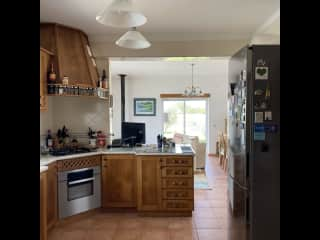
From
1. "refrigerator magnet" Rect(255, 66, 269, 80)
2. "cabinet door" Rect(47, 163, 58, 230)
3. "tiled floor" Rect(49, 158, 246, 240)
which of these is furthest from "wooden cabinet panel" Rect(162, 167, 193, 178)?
"refrigerator magnet" Rect(255, 66, 269, 80)

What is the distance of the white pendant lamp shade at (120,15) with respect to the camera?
7.61 feet

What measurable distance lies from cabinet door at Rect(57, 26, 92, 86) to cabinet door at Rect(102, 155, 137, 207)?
1.21 metres

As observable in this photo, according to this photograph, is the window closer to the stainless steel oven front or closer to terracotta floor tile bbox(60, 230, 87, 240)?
the stainless steel oven front

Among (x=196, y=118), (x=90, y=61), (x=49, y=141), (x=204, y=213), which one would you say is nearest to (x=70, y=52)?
(x=90, y=61)

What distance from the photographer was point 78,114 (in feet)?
14.5

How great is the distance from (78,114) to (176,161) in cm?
173

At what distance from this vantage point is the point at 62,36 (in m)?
3.94

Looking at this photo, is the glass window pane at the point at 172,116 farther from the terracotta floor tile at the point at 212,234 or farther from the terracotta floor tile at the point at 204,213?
the terracotta floor tile at the point at 212,234

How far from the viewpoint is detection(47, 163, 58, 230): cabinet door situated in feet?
10.7

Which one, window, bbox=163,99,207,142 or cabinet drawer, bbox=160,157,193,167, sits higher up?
window, bbox=163,99,207,142

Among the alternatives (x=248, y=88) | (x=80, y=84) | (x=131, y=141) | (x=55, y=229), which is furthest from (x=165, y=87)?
(x=248, y=88)
